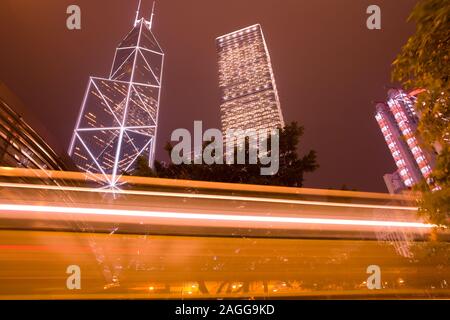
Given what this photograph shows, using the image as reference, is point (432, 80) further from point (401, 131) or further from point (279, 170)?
point (401, 131)

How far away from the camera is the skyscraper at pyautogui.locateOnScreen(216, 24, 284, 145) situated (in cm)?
6606

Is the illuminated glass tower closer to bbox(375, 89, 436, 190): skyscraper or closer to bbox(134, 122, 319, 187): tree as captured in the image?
bbox(134, 122, 319, 187): tree

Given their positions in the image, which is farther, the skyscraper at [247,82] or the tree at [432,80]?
the skyscraper at [247,82]

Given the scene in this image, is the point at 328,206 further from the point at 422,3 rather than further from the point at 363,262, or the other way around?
the point at 422,3

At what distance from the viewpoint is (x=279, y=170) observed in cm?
1060

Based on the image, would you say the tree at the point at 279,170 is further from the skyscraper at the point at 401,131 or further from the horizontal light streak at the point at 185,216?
the skyscraper at the point at 401,131

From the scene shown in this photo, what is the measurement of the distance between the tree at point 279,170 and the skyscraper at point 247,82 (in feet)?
160

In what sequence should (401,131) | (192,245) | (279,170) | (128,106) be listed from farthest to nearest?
(401,131)
(128,106)
(279,170)
(192,245)

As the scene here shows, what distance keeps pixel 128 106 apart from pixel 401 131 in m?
46.6

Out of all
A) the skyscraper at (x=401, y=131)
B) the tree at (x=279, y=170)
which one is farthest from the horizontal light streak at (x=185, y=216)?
the skyscraper at (x=401, y=131)

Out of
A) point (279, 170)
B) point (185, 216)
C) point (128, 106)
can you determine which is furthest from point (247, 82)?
point (185, 216)

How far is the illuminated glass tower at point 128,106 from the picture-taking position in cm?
5088

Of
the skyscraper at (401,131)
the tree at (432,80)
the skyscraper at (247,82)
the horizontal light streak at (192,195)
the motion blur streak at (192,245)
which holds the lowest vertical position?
the motion blur streak at (192,245)

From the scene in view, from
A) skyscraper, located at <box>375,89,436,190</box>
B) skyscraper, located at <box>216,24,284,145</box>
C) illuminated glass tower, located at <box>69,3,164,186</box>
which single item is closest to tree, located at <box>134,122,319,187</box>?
illuminated glass tower, located at <box>69,3,164,186</box>
